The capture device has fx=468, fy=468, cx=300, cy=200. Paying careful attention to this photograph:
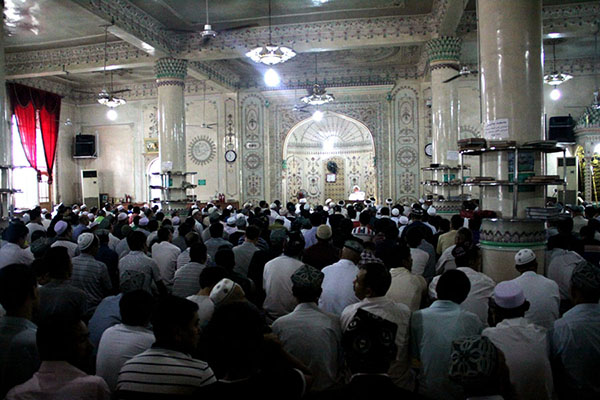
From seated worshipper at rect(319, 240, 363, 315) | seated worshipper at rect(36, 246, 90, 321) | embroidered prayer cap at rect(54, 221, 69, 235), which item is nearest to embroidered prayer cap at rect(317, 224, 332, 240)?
seated worshipper at rect(319, 240, 363, 315)

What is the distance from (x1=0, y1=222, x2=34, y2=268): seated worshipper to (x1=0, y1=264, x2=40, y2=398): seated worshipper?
2247mm

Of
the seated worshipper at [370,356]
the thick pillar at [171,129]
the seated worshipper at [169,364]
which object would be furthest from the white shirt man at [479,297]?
the thick pillar at [171,129]

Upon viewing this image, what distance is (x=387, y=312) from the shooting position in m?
2.26

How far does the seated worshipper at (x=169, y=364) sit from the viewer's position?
5.27 ft

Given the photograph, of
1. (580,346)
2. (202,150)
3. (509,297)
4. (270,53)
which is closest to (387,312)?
(509,297)

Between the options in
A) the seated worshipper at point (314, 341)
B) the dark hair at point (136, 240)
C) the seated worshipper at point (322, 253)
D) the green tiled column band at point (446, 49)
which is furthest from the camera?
the green tiled column band at point (446, 49)

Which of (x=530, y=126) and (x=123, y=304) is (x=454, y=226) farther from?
(x=123, y=304)

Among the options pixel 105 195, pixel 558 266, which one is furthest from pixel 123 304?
pixel 105 195

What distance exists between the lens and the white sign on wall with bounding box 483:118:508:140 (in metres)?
3.59

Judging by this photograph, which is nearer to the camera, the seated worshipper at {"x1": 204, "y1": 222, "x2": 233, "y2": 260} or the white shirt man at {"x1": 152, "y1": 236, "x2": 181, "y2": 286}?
the white shirt man at {"x1": 152, "y1": 236, "x2": 181, "y2": 286}

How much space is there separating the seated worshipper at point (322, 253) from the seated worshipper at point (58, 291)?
182 cm

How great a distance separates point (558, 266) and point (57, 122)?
1374cm

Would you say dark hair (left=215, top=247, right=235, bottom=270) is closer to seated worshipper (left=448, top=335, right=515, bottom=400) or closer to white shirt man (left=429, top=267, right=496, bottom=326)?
white shirt man (left=429, top=267, right=496, bottom=326)

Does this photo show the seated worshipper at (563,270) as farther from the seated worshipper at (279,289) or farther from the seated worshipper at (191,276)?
the seated worshipper at (191,276)
